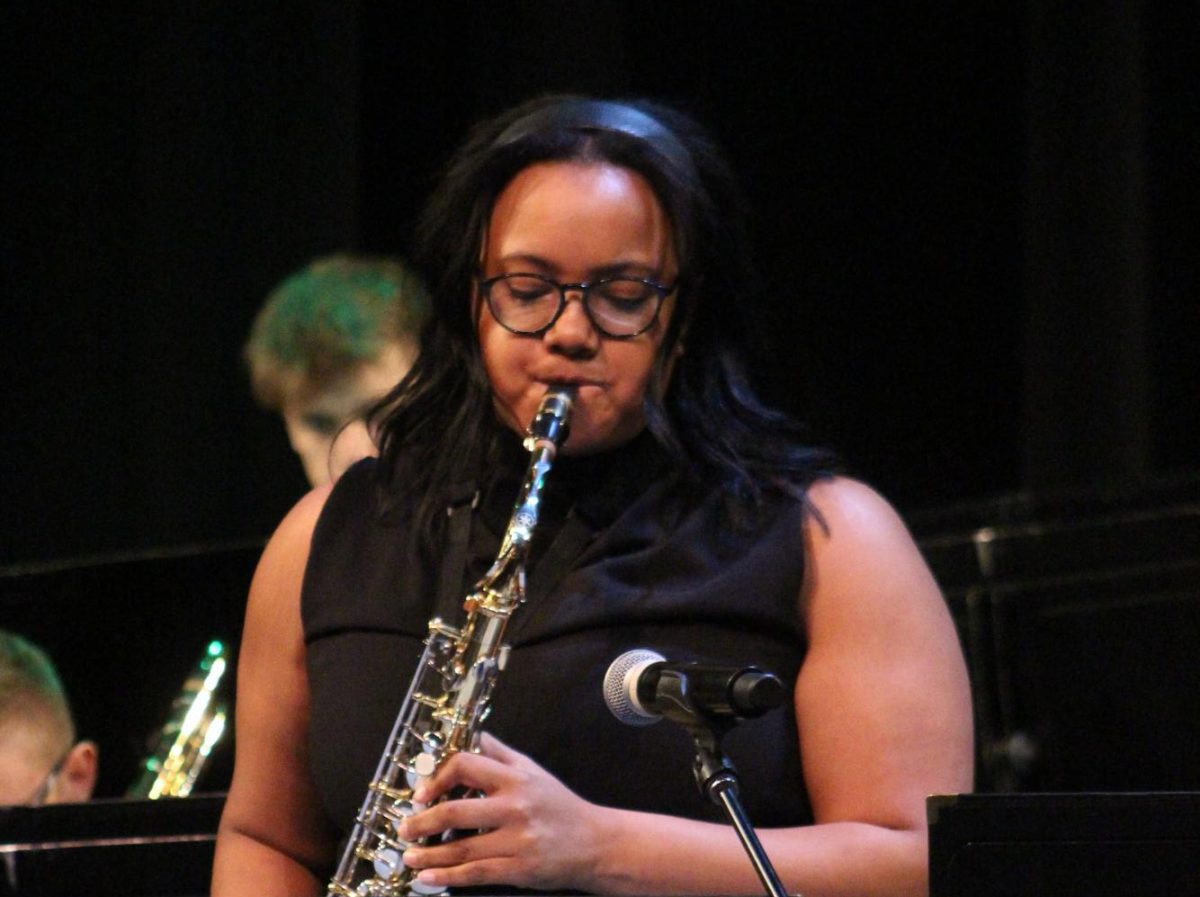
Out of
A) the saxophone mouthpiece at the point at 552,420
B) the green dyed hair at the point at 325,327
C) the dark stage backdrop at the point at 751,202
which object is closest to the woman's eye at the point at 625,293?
the saxophone mouthpiece at the point at 552,420

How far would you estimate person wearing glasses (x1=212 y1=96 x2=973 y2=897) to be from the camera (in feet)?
6.28

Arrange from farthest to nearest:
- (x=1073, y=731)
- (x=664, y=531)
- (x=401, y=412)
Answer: (x=1073, y=731) < (x=401, y=412) < (x=664, y=531)

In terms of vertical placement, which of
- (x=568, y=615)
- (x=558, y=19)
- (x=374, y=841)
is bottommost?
(x=374, y=841)

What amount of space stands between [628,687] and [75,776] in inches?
70.2

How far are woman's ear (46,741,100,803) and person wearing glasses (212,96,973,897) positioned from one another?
3.52 ft

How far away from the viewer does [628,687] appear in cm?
166

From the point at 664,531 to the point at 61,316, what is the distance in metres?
3.24

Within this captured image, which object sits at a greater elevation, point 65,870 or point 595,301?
point 595,301

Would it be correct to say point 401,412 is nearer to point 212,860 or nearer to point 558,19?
point 212,860

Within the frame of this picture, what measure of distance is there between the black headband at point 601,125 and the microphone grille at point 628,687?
0.64 meters

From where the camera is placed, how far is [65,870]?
2.38 meters

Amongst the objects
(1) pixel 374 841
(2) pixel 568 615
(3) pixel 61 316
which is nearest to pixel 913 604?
(2) pixel 568 615

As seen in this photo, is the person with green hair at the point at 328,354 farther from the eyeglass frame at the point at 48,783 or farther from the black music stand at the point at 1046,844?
the black music stand at the point at 1046,844

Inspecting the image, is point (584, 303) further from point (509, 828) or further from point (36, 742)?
point (36, 742)
